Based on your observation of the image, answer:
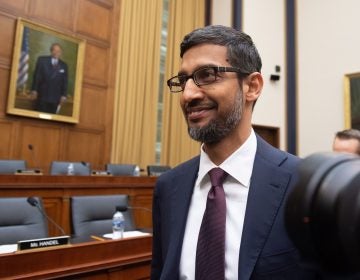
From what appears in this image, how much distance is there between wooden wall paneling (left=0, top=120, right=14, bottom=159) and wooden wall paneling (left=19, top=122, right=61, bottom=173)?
155mm

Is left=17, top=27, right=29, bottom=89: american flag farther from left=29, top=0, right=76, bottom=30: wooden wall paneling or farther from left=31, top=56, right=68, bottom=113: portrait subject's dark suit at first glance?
left=29, top=0, right=76, bottom=30: wooden wall paneling

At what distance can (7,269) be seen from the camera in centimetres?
162

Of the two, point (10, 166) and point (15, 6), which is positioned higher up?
point (15, 6)

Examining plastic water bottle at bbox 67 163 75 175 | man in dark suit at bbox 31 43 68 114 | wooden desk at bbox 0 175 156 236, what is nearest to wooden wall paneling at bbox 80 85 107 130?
man in dark suit at bbox 31 43 68 114

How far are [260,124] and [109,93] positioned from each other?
343cm

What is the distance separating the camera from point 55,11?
579 cm

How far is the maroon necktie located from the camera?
0.90m

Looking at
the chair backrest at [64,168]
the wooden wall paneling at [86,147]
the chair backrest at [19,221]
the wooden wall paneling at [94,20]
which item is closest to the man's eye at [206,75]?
the chair backrest at [19,221]

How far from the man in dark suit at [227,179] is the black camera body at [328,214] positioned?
50cm

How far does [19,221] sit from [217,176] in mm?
1990

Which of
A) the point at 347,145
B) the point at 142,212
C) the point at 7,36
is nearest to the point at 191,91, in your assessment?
the point at 347,145

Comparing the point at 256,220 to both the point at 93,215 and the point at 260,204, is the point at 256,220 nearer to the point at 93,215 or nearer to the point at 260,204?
the point at 260,204

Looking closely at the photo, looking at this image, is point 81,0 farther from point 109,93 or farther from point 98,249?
point 98,249

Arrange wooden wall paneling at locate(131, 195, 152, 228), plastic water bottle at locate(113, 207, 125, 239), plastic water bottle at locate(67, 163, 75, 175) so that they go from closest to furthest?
plastic water bottle at locate(113, 207, 125, 239) → wooden wall paneling at locate(131, 195, 152, 228) → plastic water bottle at locate(67, 163, 75, 175)
